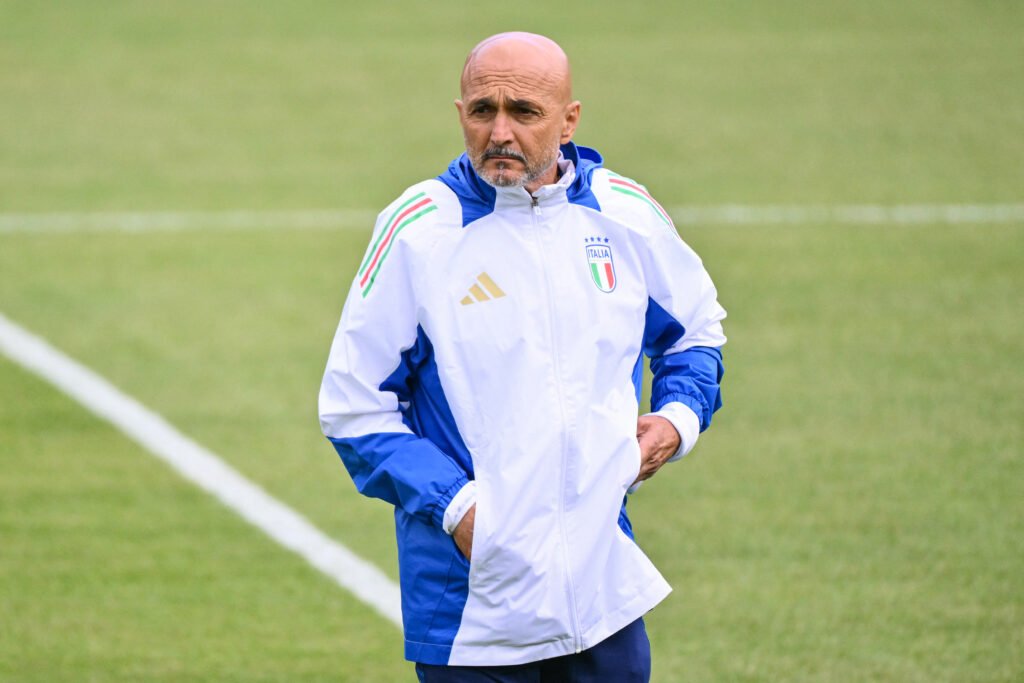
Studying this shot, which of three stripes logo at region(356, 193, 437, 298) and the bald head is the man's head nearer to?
the bald head

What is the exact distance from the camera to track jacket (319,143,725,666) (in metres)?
3.68

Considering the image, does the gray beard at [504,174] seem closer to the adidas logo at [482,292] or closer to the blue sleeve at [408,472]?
the adidas logo at [482,292]

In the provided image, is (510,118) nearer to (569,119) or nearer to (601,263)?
(569,119)

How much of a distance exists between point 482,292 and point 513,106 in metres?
0.42

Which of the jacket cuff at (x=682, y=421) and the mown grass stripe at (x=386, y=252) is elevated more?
the mown grass stripe at (x=386, y=252)

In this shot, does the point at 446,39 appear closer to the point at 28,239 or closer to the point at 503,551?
the point at 28,239

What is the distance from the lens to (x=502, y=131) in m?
3.65

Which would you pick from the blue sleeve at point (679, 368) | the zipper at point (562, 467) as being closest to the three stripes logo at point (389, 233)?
the zipper at point (562, 467)

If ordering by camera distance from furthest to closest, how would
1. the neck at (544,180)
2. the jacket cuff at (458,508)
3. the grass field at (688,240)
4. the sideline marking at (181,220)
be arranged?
the sideline marking at (181,220) → the grass field at (688,240) → the neck at (544,180) → the jacket cuff at (458,508)

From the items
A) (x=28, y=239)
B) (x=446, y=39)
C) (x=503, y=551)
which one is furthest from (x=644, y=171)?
(x=503, y=551)

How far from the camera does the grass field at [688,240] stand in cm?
621

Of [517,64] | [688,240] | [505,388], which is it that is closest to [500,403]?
[505,388]

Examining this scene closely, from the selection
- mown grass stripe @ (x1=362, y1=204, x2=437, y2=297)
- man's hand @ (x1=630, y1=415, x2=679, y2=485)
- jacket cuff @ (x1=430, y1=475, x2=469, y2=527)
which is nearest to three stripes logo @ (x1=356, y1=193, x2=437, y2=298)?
mown grass stripe @ (x1=362, y1=204, x2=437, y2=297)

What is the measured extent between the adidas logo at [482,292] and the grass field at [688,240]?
98.6 inches
